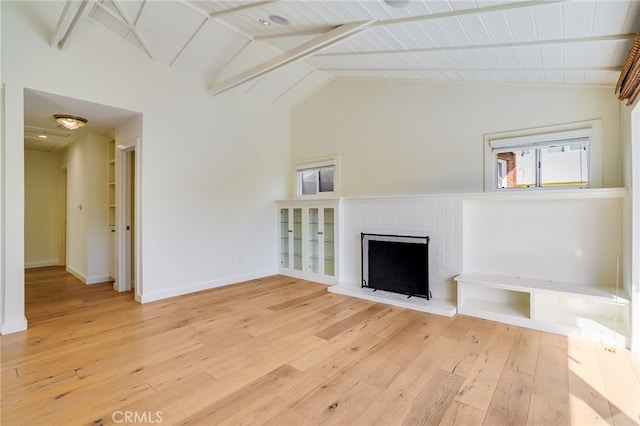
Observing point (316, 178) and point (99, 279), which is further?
point (316, 178)

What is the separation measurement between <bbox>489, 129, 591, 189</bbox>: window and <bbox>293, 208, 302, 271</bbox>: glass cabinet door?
307cm

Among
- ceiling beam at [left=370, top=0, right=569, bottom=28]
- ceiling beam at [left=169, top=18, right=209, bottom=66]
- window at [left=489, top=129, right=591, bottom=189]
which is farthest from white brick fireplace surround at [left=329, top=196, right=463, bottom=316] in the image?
ceiling beam at [left=169, top=18, right=209, bottom=66]

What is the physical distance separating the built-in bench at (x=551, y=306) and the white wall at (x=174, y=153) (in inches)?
134

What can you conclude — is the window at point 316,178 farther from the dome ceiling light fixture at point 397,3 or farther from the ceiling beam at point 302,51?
the dome ceiling light fixture at point 397,3

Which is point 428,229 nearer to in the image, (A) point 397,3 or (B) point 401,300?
(B) point 401,300

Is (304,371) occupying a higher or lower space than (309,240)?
lower

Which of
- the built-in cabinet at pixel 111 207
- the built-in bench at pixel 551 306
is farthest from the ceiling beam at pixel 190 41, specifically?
the built-in bench at pixel 551 306

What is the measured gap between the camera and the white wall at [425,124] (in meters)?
3.21

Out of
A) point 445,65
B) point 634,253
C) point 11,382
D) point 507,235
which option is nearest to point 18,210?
point 11,382

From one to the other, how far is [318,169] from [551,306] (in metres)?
3.84

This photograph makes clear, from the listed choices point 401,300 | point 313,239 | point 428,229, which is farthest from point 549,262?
point 313,239

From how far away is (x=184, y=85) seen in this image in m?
4.33

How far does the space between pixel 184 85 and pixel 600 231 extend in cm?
527

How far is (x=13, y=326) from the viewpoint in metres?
2.96
